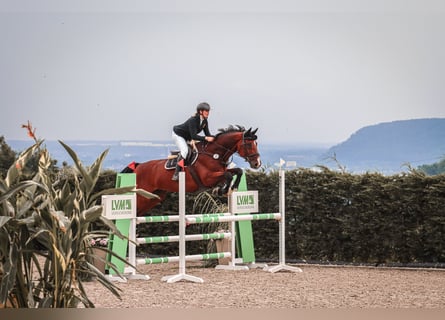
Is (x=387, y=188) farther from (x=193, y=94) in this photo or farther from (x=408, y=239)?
(x=193, y=94)

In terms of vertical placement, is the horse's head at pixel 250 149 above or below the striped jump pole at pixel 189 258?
above

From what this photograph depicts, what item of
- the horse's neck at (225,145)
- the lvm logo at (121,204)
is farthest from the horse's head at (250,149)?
the lvm logo at (121,204)

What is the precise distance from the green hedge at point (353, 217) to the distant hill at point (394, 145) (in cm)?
169

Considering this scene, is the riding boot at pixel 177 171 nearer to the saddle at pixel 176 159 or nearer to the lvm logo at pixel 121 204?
the saddle at pixel 176 159

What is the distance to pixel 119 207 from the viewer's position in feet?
23.2

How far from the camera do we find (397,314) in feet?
3.79

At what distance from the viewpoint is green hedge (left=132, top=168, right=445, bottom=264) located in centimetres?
816

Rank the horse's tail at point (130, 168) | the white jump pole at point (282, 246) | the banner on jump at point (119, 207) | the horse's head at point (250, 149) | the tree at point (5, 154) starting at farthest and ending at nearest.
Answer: the tree at point (5, 154) → the horse's tail at point (130, 168) → the white jump pole at point (282, 246) → the horse's head at point (250, 149) → the banner on jump at point (119, 207)

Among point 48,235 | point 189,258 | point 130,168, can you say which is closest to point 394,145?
point 130,168

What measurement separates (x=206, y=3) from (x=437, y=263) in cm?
412

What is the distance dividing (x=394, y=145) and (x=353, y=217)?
2.71m

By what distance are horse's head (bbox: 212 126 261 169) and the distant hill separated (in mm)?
2701

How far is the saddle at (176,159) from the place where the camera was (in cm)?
793

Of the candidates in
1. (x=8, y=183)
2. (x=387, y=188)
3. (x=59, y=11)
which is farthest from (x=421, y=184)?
(x=8, y=183)
